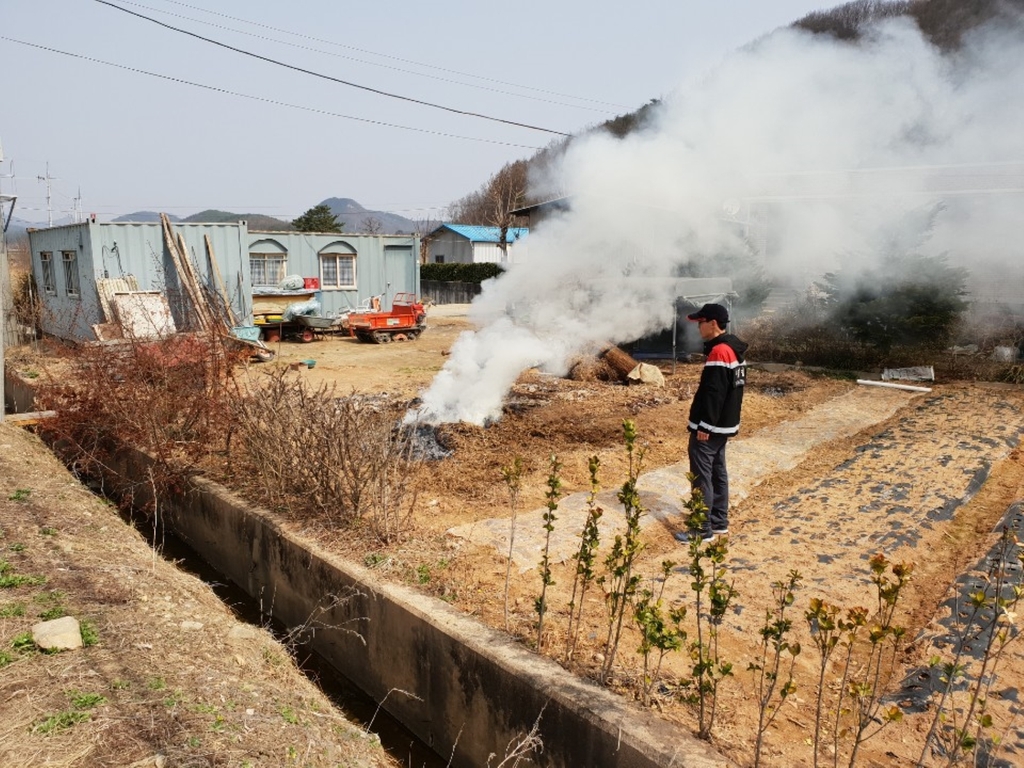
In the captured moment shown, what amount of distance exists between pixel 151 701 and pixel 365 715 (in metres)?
1.78

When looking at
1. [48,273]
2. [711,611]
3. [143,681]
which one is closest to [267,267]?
[48,273]

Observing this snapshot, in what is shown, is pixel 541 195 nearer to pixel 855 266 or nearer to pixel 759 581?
pixel 855 266

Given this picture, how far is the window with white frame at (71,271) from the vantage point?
719 inches

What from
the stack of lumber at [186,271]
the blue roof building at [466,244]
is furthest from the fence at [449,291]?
the stack of lumber at [186,271]

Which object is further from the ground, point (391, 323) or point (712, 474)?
point (391, 323)

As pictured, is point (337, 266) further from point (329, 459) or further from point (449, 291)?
point (449, 291)

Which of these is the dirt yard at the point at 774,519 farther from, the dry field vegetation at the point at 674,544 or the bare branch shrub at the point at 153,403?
the bare branch shrub at the point at 153,403

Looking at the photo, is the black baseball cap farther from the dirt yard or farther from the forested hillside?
the forested hillside

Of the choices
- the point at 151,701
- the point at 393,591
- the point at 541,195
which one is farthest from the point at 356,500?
the point at 541,195

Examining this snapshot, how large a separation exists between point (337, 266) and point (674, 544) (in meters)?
18.1

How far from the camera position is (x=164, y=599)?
4.94 meters

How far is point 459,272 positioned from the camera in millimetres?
40281

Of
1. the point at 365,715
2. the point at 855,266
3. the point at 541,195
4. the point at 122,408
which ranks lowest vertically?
the point at 365,715

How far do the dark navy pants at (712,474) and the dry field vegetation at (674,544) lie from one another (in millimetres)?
244
